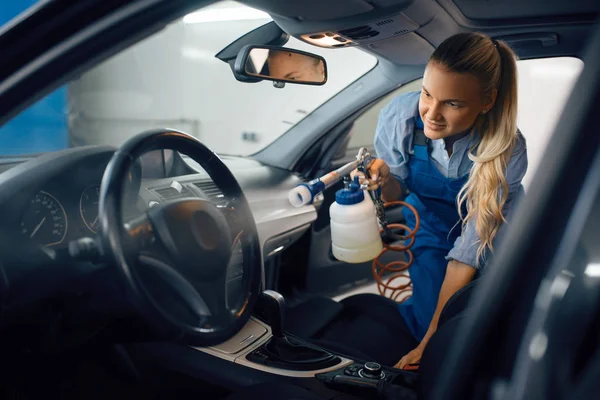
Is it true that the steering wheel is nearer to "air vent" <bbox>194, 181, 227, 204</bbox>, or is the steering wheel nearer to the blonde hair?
"air vent" <bbox>194, 181, 227, 204</bbox>

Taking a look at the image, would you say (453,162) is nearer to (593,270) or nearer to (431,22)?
(431,22)

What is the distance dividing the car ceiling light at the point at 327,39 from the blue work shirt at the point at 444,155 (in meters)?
0.31

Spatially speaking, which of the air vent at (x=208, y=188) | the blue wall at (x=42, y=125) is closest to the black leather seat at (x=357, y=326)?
the air vent at (x=208, y=188)

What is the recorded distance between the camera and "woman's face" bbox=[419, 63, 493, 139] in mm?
1500

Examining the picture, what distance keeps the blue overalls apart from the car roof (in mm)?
293

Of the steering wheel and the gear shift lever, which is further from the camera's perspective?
the gear shift lever

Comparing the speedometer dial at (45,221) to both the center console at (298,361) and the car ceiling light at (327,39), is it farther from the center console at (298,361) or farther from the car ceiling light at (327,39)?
the car ceiling light at (327,39)

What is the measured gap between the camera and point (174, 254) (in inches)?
40.1

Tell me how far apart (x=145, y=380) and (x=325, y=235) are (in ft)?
4.44

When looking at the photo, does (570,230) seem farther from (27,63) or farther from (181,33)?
(181,33)

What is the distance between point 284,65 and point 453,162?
0.64 meters

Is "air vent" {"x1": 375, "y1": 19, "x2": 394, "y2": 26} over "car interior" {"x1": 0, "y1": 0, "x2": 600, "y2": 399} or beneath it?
over

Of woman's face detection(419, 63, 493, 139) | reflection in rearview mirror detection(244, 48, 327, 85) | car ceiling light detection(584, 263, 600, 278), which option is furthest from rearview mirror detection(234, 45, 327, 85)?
car ceiling light detection(584, 263, 600, 278)

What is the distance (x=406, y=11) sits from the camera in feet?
4.71
